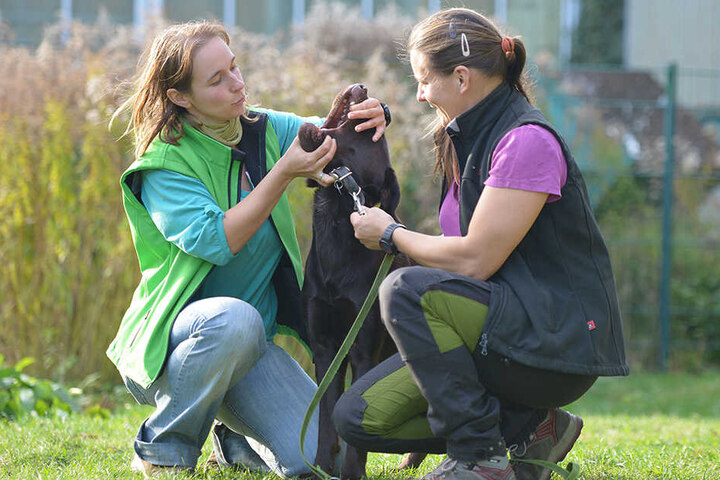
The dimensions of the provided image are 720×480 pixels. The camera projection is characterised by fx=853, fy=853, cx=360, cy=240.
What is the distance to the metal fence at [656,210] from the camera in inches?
277

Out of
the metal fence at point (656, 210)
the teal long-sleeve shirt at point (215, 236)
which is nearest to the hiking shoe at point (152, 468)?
the teal long-sleeve shirt at point (215, 236)

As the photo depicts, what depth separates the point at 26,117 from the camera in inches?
204

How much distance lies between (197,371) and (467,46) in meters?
1.28

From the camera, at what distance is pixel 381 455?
3.28m

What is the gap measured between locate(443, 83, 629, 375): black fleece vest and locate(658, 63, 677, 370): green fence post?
196 inches

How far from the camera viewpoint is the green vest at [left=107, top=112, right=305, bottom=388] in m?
2.74

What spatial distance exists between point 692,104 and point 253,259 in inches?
247

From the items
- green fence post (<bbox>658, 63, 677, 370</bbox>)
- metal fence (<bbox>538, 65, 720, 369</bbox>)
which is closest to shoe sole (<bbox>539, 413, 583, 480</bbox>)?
metal fence (<bbox>538, 65, 720, 369</bbox>)

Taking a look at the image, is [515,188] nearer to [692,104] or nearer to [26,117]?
[26,117]

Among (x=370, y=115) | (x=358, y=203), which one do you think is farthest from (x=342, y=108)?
(x=358, y=203)

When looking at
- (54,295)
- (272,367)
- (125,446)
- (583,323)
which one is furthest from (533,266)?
(54,295)

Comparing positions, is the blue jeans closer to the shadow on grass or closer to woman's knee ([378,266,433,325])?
woman's knee ([378,266,433,325])

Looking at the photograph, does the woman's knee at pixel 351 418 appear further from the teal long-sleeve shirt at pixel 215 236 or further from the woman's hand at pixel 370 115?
the woman's hand at pixel 370 115

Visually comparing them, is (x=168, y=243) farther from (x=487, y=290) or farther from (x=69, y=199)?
(x=69, y=199)
